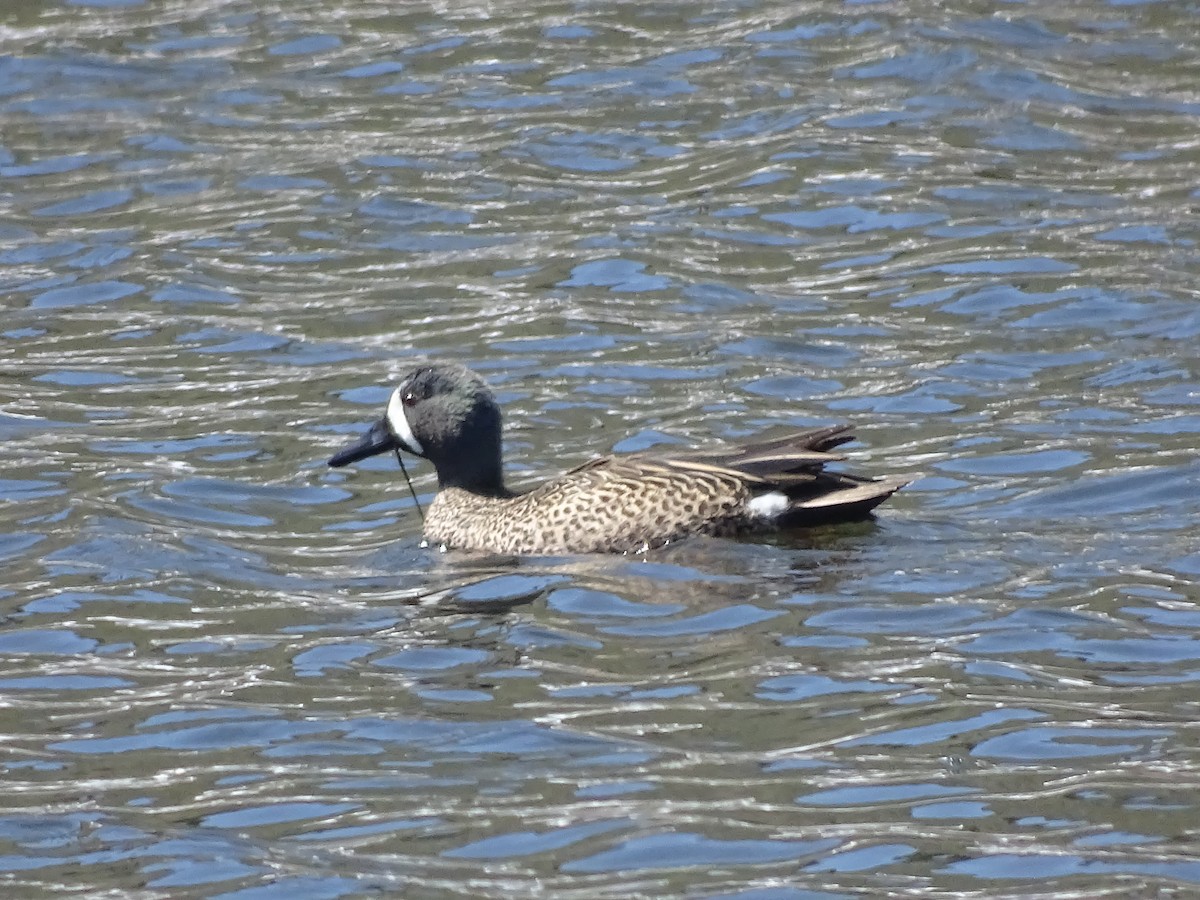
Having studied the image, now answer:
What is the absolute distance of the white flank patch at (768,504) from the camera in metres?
8.87

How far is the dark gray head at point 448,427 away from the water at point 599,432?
392mm

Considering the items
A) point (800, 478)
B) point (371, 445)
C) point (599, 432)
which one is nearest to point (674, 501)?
point (800, 478)

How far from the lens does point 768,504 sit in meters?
8.89

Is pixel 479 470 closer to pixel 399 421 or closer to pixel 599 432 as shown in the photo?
pixel 399 421

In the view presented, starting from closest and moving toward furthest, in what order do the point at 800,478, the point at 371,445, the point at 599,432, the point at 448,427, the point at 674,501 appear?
the point at 800,478, the point at 674,501, the point at 448,427, the point at 371,445, the point at 599,432

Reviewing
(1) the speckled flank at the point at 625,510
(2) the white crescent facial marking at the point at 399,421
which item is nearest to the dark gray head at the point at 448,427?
(2) the white crescent facial marking at the point at 399,421

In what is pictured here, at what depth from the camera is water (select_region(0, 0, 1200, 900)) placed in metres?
6.20

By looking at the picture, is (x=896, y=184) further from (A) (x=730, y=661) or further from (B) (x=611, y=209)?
(A) (x=730, y=661)

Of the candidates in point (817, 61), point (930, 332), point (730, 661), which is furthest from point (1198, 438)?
point (817, 61)

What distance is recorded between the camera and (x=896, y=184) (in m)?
14.0

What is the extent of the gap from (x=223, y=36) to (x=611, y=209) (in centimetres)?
501

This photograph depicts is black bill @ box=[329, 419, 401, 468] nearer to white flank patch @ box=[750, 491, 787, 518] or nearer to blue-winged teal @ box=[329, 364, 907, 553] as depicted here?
blue-winged teal @ box=[329, 364, 907, 553]

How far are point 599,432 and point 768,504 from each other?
210 centimetres

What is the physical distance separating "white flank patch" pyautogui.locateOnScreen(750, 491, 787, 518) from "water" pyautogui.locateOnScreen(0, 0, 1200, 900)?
16 centimetres
